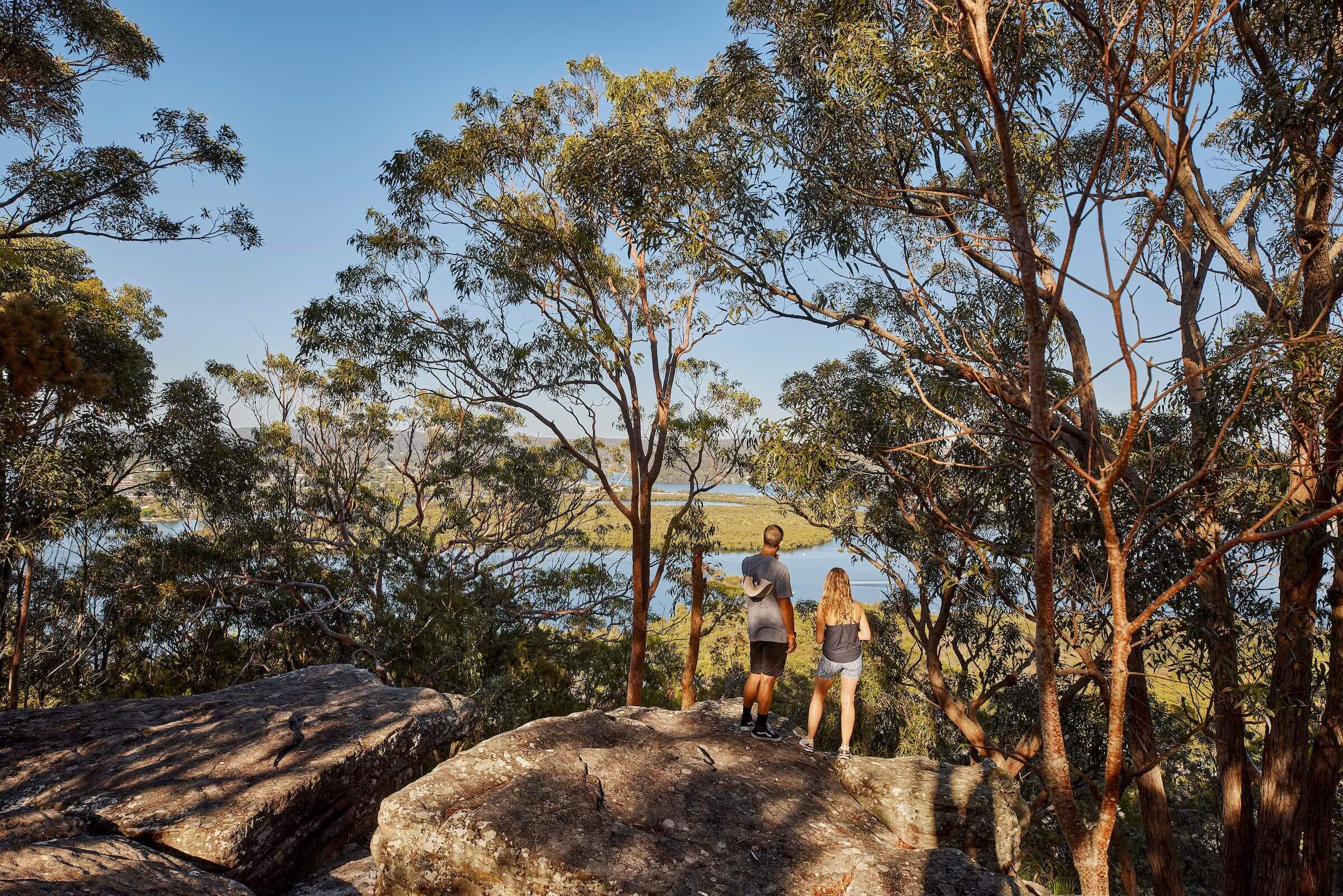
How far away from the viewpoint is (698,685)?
14625 millimetres

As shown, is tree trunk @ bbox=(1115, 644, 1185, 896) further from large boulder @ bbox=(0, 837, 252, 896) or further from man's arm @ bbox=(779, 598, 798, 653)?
large boulder @ bbox=(0, 837, 252, 896)

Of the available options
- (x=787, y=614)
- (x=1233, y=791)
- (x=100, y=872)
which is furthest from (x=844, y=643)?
(x=1233, y=791)

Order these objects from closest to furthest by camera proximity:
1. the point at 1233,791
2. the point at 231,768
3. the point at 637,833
A: 1. the point at 637,833
2. the point at 231,768
3. the point at 1233,791

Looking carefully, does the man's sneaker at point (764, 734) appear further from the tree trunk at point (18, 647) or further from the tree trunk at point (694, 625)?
the tree trunk at point (18, 647)

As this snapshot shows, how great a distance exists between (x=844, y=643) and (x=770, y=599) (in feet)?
1.77

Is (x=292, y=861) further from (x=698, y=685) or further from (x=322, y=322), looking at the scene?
(x=698, y=685)

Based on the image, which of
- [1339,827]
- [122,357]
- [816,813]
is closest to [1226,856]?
[1339,827]

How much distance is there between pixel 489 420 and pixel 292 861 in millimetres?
11060

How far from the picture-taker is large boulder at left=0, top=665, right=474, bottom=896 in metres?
3.96

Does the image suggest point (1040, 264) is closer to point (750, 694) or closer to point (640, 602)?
point (750, 694)

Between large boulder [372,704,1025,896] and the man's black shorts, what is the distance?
60 cm

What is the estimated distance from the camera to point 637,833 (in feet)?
12.0

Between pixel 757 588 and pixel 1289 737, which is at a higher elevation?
pixel 757 588

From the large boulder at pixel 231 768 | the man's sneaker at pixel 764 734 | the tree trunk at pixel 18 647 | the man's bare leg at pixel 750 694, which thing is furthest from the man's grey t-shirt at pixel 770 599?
the tree trunk at pixel 18 647
